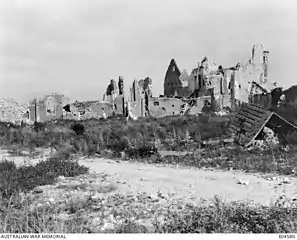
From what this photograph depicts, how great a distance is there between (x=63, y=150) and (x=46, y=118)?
21287 mm

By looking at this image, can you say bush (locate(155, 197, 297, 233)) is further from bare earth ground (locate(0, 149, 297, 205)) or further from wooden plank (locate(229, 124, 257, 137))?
wooden plank (locate(229, 124, 257, 137))

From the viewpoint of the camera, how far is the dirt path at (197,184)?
483 cm

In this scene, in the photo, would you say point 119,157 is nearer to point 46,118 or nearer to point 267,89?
point 46,118

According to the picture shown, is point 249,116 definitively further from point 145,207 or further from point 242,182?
point 145,207

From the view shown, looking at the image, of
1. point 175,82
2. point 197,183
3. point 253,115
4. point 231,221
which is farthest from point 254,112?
point 175,82

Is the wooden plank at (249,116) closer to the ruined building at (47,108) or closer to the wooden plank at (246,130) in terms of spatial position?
the wooden plank at (246,130)

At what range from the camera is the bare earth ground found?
4.82m

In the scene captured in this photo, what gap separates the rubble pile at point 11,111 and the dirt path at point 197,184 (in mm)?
23432

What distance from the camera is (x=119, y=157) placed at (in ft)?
30.1

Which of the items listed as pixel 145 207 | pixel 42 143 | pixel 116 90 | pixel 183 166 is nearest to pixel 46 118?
pixel 116 90

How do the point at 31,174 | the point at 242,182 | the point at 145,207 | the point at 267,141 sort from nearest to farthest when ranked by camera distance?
the point at 145,207 < the point at 242,182 < the point at 31,174 < the point at 267,141

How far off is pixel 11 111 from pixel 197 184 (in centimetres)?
2772

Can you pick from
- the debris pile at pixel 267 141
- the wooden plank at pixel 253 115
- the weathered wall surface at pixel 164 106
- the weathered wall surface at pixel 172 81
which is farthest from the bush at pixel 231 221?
the weathered wall surface at pixel 172 81

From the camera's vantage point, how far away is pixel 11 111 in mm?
29500
